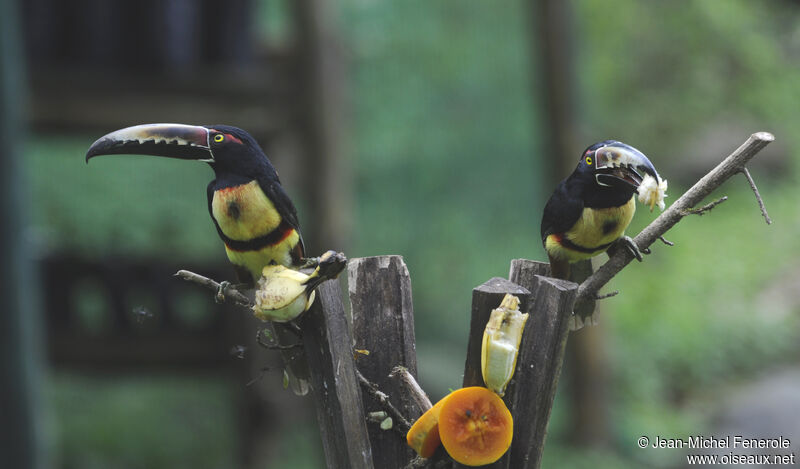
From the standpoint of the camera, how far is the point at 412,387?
2.79 feet

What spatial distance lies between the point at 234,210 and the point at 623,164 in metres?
0.37

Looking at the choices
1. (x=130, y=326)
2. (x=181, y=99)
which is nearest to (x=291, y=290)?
(x=181, y=99)

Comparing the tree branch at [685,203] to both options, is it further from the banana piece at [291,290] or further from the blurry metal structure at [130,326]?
the blurry metal structure at [130,326]

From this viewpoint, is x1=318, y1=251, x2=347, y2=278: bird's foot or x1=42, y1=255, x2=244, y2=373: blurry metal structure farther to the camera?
x1=42, y1=255, x2=244, y2=373: blurry metal structure

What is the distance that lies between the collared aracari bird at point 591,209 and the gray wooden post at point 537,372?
49 mm

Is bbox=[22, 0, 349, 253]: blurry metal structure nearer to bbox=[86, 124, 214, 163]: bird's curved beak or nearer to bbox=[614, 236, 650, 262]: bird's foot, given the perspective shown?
bbox=[86, 124, 214, 163]: bird's curved beak

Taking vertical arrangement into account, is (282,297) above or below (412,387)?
above

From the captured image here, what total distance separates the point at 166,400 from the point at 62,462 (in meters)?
0.98

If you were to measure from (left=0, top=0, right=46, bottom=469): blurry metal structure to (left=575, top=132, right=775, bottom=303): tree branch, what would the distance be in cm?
152

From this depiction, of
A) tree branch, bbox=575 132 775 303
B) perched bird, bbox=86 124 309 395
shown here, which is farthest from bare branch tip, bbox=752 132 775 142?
perched bird, bbox=86 124 309 395

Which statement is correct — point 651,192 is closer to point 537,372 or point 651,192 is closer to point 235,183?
point 537,372

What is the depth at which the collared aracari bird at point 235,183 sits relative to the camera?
2.41 feet

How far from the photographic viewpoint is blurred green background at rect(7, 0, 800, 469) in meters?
4.04

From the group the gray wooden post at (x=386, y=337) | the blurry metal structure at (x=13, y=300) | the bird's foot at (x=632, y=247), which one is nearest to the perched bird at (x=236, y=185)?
the gray wooden post at (x=386, y=337)
